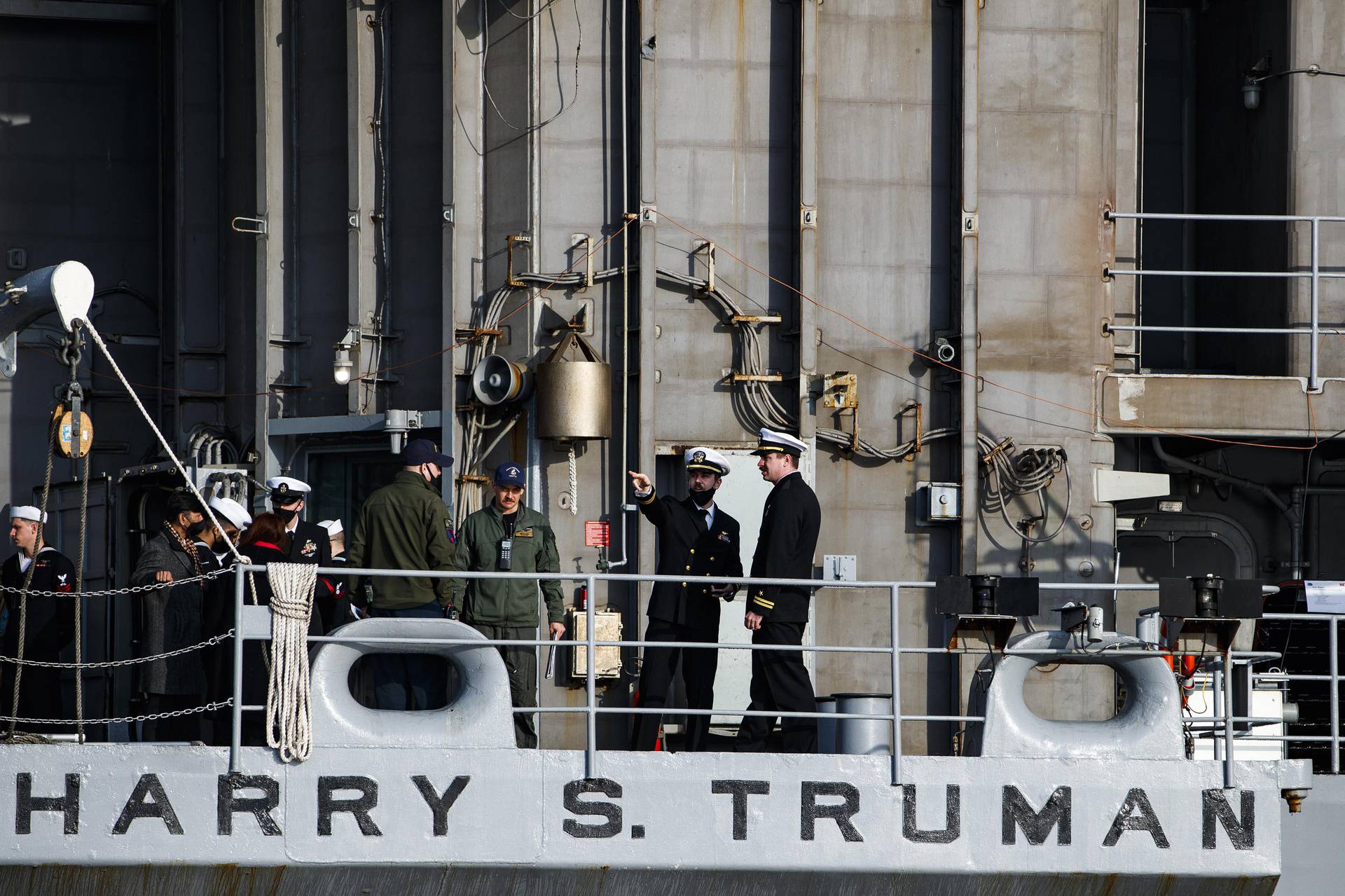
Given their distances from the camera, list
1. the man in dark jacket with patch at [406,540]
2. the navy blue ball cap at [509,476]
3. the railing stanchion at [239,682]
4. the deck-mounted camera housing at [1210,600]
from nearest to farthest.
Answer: the railing stanchion at [239,682] → the deck-mounted camera housing at [1210,600] → the man in dark jacket with patch at [406,540] → the navy blue ball cap at [509,476]

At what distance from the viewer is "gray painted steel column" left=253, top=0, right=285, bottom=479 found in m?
12.2

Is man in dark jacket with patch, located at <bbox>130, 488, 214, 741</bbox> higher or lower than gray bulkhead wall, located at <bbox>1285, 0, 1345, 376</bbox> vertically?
lower

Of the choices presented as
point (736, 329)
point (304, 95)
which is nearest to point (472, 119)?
point (304, 95)

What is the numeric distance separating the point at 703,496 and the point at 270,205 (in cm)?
504

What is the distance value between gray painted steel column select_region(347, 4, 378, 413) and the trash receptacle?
5152mm

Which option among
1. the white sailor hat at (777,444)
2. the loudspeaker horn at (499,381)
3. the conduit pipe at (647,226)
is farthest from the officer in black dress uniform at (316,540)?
the white sailor hat at (777,444)

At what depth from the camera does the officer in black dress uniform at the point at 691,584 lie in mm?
9391

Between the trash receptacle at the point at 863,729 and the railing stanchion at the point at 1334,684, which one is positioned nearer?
the railing stanchion at the point at 1334,684

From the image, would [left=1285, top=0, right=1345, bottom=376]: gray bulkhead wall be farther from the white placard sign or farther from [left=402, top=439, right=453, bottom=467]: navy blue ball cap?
[left=402, top=439, right=453, bottom=467]: navy blue ball cap

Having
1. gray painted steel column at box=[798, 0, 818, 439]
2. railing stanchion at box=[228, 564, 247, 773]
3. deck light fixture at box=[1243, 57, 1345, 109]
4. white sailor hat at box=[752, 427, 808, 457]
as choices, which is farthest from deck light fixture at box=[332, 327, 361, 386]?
deck light fixture at box=[1243, 57, 1345, 109]

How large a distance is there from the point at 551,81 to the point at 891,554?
444 cm

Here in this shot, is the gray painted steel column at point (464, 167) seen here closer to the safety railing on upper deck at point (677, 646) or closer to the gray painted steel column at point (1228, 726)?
the safety railing on upper deck at point (677, 646)

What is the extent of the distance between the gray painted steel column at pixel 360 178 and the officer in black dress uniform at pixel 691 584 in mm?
3444

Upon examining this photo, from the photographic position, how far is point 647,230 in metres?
11.2
